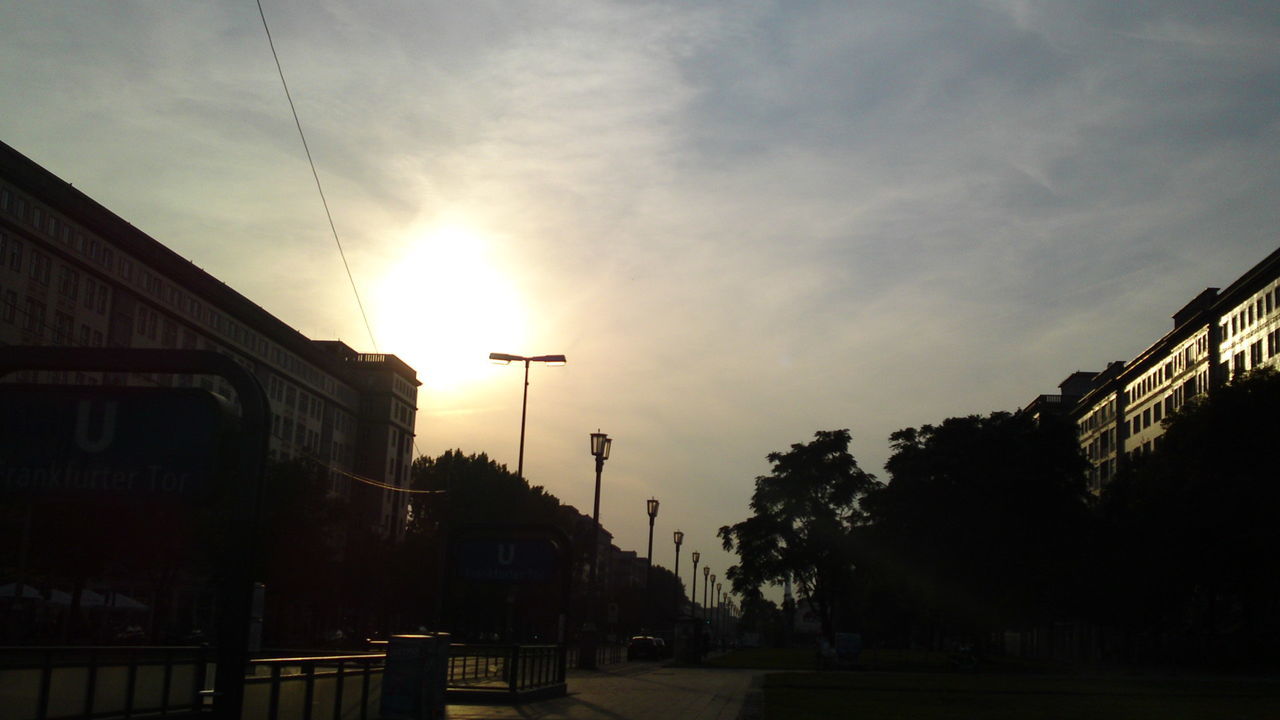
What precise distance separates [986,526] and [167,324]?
54.4 m

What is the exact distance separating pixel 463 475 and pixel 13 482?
8303cm

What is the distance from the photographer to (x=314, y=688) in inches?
634

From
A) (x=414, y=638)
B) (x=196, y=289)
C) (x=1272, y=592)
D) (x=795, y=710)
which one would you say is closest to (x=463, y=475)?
(x=196, y=289)

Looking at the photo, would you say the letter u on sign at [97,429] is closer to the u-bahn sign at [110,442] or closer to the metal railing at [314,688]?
the u-bahn sign at [110,442]

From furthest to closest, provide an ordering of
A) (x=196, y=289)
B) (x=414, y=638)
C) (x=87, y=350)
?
(x=196, y=289), (x=414, y=638), (x=87, y=350)

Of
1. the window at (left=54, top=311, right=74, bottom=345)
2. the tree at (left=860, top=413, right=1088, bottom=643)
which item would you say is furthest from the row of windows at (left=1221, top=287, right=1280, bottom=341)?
the window at (left=54, top=311, right=74, bottom=345)

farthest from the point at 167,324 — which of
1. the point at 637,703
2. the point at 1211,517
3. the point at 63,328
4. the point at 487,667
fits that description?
the point at 637,703

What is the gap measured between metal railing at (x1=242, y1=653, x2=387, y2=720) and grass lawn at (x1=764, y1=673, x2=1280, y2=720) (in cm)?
944

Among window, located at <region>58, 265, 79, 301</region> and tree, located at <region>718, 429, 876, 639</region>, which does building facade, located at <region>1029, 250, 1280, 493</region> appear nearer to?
tree, located at <region>718, 429, 876, 639</region>

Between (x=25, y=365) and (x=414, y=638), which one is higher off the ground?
(x=25, y=365)

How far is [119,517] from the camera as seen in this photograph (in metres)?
47.8

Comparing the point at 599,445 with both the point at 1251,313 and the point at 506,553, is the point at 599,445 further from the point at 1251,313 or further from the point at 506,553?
the point at 1251,313

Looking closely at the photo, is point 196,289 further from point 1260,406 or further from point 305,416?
point 1260,406

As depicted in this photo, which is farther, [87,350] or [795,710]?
[795,710]
